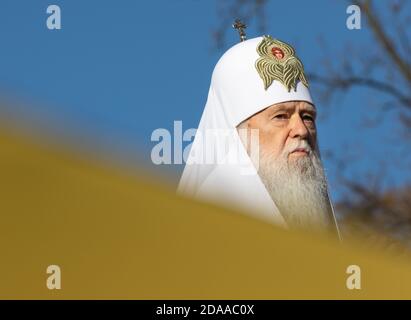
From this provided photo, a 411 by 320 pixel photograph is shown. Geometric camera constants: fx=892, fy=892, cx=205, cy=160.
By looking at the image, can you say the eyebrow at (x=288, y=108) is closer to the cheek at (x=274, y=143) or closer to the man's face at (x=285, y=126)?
the man's face at (x=285, y=126)

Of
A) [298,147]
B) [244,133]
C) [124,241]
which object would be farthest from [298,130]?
[124,241]

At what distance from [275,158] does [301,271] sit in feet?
10.6

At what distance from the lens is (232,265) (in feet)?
5.72

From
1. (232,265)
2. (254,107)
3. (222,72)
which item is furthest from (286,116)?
(232,265)

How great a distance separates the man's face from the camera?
15.9 feet

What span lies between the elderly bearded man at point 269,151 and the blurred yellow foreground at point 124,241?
287cm

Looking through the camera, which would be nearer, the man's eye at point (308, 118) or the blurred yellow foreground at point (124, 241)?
the blurred yellow foreground at point (124, 241)

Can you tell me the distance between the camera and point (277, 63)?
5.51m

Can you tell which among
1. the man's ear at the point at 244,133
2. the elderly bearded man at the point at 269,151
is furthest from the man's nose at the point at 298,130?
the man's ear at the point at 244,133

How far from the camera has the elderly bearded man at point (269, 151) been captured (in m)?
4.82

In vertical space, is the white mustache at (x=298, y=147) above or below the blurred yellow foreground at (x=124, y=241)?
above

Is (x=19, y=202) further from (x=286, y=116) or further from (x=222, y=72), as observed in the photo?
(x=222, y=72)

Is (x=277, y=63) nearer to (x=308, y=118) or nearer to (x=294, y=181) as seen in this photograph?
(x=308, y=118)

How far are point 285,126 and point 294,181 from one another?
0.31 m
